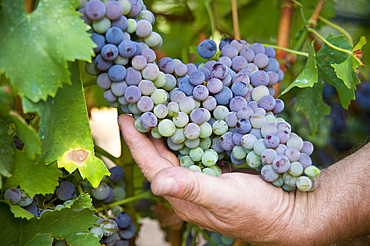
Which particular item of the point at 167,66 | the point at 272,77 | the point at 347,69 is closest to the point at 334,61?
the point at 347,69

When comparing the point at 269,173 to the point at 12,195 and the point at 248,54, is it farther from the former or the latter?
the point at 12,195

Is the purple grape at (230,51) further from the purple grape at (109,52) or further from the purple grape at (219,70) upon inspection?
the purple grape at (109,52)

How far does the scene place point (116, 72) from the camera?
0.60 m

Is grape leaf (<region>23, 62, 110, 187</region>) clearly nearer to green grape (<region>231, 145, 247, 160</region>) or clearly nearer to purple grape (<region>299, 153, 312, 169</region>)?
green grape (<region>231, 145, 247, 160</region>)

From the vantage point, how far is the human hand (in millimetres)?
571

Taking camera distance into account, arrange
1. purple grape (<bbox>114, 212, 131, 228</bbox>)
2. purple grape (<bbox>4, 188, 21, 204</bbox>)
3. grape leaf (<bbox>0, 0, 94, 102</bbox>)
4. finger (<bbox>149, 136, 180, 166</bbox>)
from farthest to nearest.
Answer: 1. purple grape (<bbox>114, 212, 131, 228</bbox>)
2. finger (<bbox>149, 136, 180, 166</bbox>)
3. purple grape (<bbox>4, 188, 21, 204</bbox>)
4. grape leaf (<bbox>0, 0, 94, 102</bbox>)

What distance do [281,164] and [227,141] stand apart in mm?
102

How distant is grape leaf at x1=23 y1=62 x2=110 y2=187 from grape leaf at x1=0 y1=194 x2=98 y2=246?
0.20ft

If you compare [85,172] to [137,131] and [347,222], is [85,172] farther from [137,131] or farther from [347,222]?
[347,222]

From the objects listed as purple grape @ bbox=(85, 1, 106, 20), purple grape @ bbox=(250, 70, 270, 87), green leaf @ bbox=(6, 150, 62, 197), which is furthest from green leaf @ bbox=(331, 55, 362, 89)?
green leaf @ bbox=(6, 150, 62, 197)

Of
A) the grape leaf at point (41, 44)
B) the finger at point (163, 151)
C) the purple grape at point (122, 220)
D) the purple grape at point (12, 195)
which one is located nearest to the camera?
the grape leaf at point (41, 44)

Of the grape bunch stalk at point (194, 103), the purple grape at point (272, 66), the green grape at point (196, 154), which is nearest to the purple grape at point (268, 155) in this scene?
the grape bunch stalk at point (194, 103)

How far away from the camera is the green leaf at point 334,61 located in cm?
81

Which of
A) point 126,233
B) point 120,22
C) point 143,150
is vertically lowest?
point 126,233
